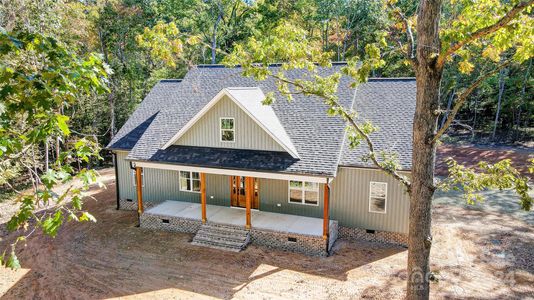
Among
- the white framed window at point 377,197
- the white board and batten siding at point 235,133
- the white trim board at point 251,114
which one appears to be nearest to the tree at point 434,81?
the white framed window at point 377,197

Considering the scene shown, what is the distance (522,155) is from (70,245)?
33.0 m

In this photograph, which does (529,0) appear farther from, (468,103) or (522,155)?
(468,103)

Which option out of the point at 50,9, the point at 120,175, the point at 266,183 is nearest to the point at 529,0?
the point at 266,183

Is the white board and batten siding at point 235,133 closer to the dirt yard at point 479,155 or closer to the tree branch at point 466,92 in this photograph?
the tree branch at point 466,92

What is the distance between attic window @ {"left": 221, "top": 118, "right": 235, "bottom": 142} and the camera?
51.2 feet

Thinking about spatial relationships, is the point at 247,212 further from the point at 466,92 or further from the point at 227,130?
the point at 466,92

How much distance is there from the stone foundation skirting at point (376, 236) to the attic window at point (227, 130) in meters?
5.95

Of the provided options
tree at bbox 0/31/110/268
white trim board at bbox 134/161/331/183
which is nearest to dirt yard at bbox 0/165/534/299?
white trim board at bbox 134/161/331/183

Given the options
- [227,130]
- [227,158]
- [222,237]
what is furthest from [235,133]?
[222,237]

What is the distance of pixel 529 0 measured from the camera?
499 cm

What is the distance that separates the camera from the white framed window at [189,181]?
1741 centimetres

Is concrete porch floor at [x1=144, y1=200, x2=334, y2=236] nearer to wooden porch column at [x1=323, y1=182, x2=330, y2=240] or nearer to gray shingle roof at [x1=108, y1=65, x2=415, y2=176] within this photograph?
wooden porch column at [x1=323, y1=182, x2=330, y2=240]

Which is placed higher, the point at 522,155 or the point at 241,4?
the point at 241,4

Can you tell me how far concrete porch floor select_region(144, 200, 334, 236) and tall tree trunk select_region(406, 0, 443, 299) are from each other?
695cm
